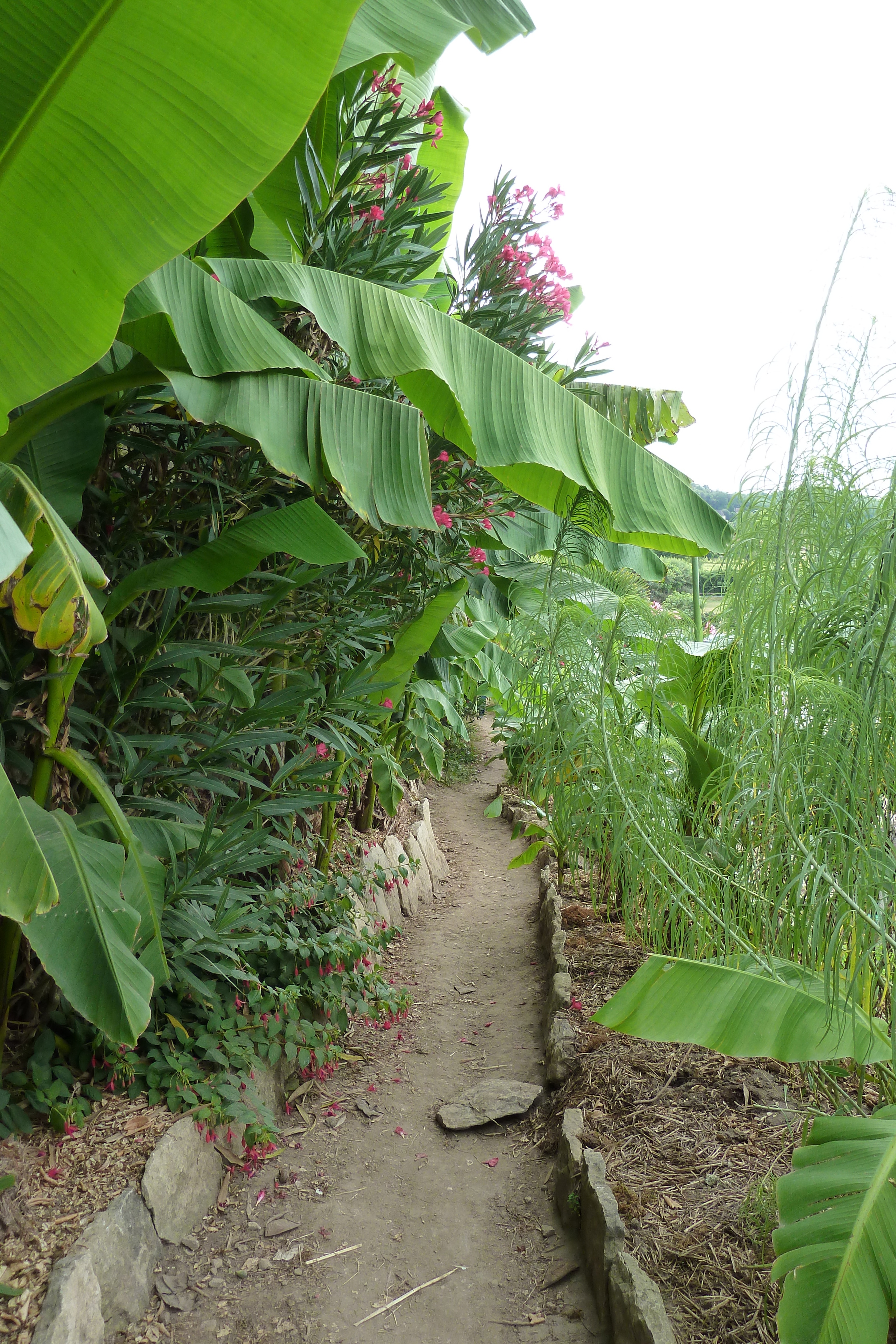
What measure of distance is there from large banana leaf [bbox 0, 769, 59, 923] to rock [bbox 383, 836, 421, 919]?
12.4 feet

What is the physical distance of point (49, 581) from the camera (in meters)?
1.78

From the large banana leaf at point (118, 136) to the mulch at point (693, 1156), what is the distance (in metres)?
2.62

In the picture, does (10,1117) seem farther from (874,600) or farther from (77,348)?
(874,600)

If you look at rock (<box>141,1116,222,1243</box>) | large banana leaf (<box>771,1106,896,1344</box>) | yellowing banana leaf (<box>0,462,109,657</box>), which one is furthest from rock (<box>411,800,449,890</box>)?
large banana leaf (<box>771,1106,896,1344</box>)

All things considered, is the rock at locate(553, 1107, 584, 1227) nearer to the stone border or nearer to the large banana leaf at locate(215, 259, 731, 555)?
the stone border

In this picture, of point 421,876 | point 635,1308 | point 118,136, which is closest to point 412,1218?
point 635,1308

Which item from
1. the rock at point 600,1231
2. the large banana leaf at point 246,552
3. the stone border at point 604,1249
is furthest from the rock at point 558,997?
the large banana leaf at point 246,552

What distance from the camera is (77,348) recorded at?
1.67m

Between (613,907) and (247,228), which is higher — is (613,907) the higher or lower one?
the lower one

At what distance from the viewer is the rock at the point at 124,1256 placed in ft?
6.76

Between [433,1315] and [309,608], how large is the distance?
8.71 ft

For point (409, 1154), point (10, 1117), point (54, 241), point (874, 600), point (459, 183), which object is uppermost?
point (459, 183)

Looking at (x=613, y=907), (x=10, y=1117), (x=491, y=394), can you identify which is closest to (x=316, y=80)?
(x=491, y=394)

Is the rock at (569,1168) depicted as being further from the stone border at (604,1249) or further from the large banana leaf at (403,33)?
the large banana leaf at (403,33)
